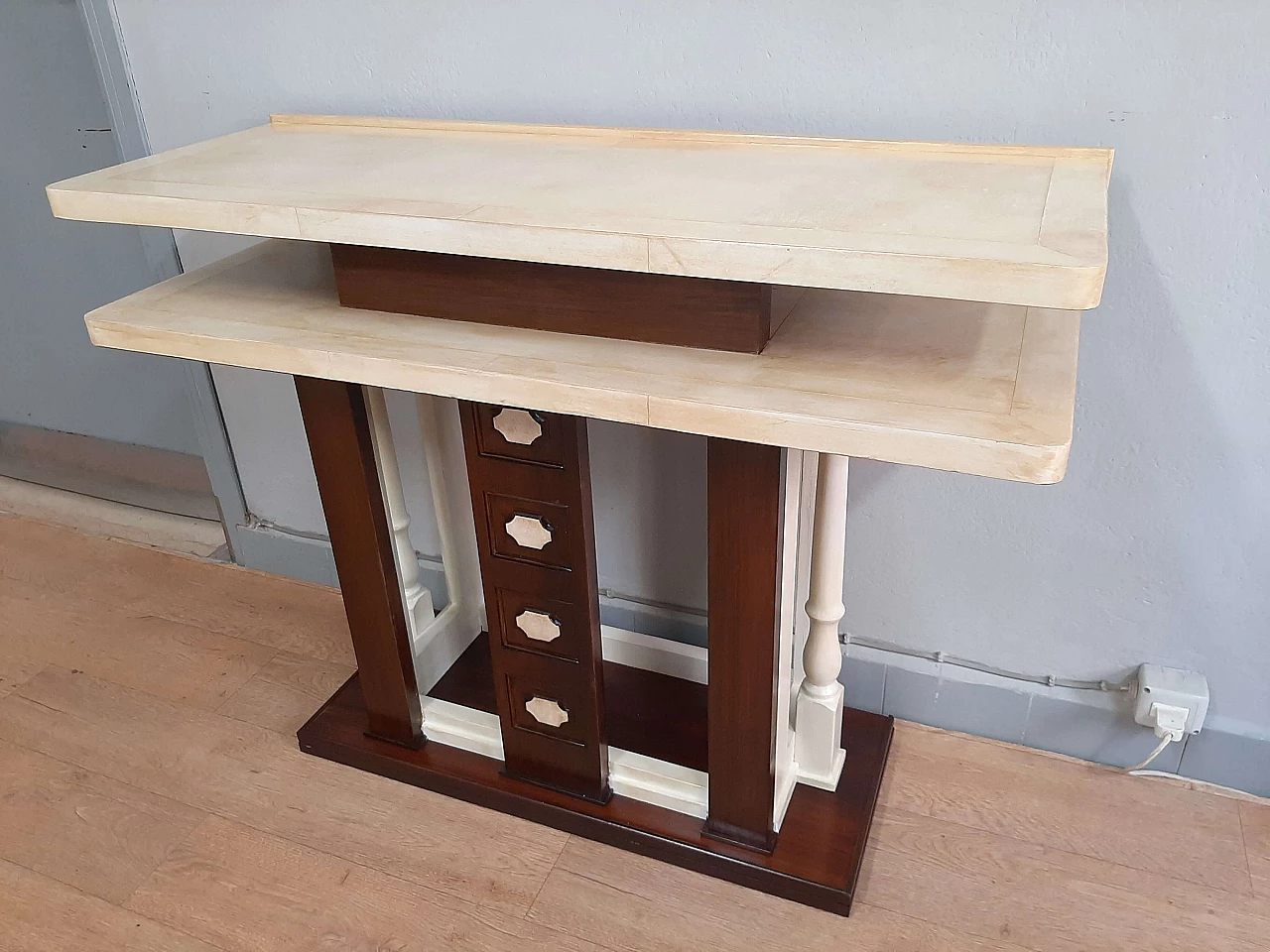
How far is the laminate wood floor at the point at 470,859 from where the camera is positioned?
1.28 meters

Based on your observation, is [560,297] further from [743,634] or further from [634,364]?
[743,634]

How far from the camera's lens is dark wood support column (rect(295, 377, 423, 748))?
1.28 m

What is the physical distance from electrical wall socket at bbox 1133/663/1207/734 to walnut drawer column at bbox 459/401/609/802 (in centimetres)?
76

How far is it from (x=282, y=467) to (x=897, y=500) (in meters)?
1.16

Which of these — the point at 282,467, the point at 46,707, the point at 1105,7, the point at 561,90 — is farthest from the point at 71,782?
the point at 1105,7

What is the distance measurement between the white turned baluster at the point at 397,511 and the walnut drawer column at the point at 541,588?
212 mm

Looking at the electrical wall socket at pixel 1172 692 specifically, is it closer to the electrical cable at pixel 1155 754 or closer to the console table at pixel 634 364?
the electrical cable at pixel 1155 754

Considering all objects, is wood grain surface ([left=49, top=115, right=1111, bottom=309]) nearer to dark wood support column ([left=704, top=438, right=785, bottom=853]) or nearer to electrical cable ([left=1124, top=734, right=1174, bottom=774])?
dark wood support column ([left=704, top=438, right=785, bottom=853])

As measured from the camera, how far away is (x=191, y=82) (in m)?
1.59

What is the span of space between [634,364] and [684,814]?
0.71 meters

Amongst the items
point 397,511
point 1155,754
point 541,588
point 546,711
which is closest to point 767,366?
point 541,588

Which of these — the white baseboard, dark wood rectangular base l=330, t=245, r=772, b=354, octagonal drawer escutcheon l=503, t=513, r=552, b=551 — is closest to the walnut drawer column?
octagonal drawer escutcheon l=503, t=513, r=552, b=551

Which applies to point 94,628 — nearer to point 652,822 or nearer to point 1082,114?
point 652,822

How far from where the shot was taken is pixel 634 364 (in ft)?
3.20
